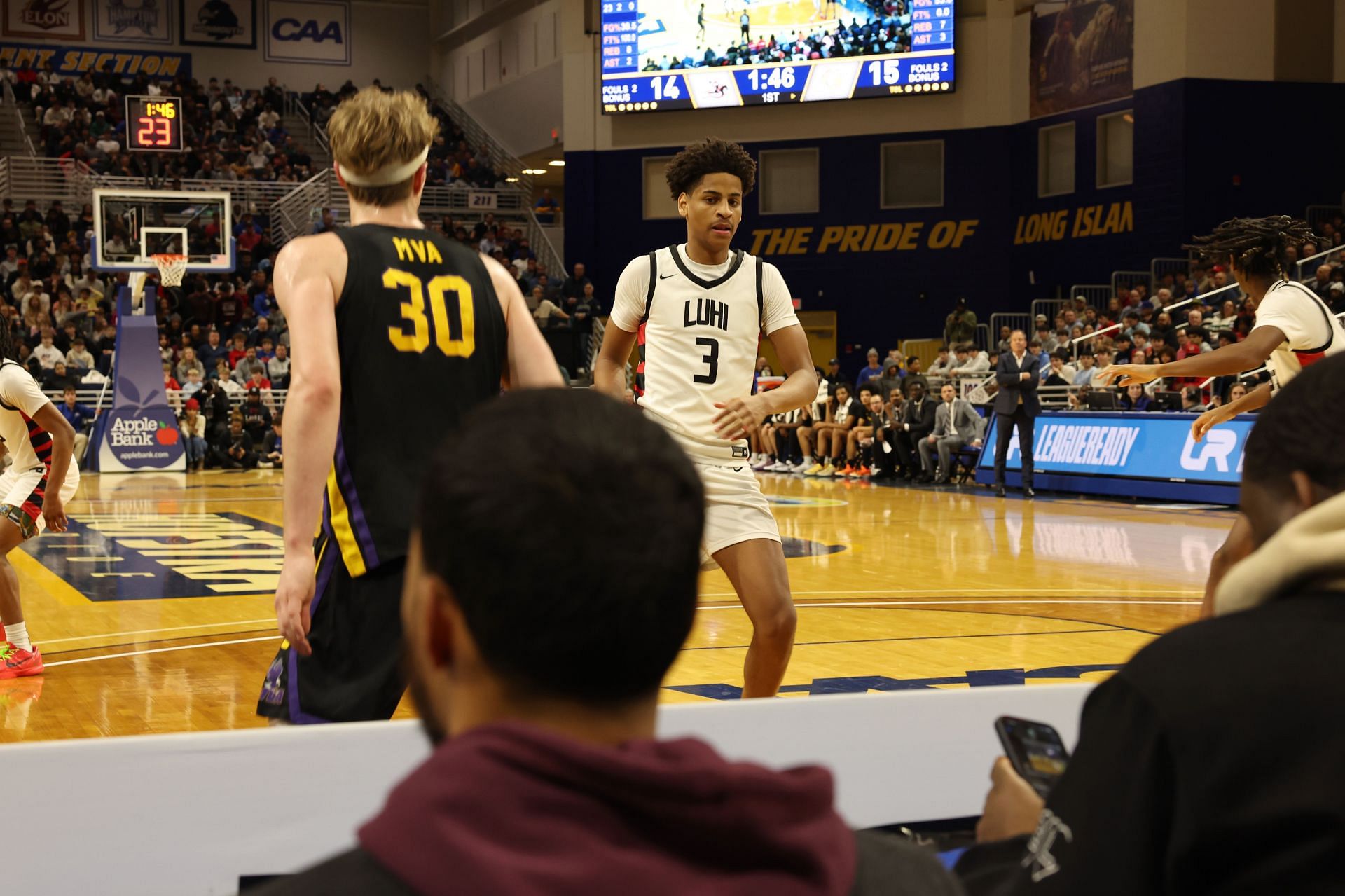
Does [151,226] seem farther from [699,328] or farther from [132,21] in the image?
[699,328]

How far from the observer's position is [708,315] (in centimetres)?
510

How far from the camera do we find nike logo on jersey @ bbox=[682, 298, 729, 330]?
5.10m

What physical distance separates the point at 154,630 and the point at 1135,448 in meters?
11.1

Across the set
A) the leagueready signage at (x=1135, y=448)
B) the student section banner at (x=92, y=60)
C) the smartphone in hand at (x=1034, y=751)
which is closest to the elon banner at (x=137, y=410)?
the leagueready signage at (x=1135, y=448)

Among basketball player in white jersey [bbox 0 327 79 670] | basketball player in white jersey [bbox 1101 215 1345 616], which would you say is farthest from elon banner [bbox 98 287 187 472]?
basketball player in white jersey [bbox 1101 215 1345 616]

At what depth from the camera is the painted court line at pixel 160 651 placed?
278 inches

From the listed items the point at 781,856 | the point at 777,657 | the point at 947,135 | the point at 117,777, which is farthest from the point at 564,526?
the point at 947,135

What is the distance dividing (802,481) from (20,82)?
23294 millimetres

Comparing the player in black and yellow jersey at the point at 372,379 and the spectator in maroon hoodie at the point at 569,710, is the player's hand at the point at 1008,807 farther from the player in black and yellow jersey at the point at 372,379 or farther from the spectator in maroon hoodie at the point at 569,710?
the player in black and yellow jersey at the point at 372,379

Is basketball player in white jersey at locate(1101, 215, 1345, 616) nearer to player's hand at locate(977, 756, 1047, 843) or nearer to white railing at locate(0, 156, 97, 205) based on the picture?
player's hand at locate(977, 756, 1047, 843)

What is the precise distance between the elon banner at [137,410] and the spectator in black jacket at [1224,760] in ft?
68.3

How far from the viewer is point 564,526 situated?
1105 millimetres

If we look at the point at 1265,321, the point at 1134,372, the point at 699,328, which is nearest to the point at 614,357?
the point at 699,328

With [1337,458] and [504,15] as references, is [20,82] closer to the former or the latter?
[504,15]
